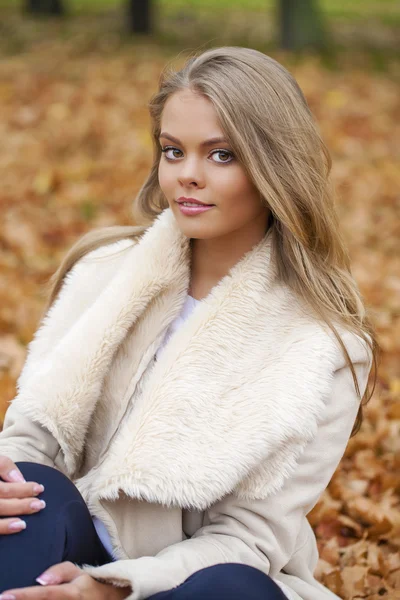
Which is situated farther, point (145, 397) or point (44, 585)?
point (145, 397)

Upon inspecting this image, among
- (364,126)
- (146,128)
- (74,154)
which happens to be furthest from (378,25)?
(74,154)

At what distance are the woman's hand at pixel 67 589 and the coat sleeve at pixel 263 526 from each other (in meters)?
0.03

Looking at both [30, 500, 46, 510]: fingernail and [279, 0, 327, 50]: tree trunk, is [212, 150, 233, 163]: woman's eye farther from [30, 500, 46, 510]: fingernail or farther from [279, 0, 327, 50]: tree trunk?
[279, 0, 327, 50]: tree trunk

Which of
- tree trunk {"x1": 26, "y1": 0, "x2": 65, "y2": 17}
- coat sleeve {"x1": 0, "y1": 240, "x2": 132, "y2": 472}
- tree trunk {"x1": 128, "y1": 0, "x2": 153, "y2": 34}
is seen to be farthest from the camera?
tree trunk {"x1": 26, "y1": 0, "x2": 65, "y2": 17}

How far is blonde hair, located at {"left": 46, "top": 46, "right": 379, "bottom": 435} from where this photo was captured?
205 cm

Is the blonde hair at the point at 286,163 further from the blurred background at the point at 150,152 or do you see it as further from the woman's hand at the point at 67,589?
the woman's hand at the point at 67,589

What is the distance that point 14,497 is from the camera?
195cm

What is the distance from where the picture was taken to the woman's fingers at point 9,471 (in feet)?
6.52

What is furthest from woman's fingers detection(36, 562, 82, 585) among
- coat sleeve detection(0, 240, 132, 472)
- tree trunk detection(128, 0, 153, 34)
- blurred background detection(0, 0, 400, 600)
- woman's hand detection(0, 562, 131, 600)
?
tree trunk detection(128, 0, 153, 34)

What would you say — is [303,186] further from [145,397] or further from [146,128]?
[146,128]

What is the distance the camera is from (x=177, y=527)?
2.08 metres

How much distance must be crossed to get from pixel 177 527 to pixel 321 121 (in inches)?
233

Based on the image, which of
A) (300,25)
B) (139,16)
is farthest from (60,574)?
(139,16)

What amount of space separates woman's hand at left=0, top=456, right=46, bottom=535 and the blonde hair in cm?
82
